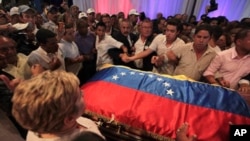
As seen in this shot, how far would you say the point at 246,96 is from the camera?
180cm

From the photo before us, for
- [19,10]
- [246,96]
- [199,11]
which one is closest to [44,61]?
[246,96]

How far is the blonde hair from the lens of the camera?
2.62 feet

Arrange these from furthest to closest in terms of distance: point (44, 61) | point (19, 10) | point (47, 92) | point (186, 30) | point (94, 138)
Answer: point (186, 30)
point (19, 10)
point (44, 61)
point (94, 138)
point (47, 92)

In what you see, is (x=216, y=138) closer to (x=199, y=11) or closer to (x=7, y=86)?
(x=7, y=86)

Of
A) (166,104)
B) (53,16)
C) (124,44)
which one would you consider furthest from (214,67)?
(53,16)

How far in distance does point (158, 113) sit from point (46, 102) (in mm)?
987

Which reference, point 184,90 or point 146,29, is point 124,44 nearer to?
point 146,29

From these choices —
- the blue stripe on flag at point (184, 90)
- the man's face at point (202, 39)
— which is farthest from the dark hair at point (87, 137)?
the man's face at point (202, 39)

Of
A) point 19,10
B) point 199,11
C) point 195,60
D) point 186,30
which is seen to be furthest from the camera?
point 199,11

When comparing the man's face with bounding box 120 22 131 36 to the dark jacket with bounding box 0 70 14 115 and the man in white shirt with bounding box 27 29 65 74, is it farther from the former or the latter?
the dark jacket with bounding box 0 70 14 115

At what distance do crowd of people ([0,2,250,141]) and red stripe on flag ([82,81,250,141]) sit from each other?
0.23 m

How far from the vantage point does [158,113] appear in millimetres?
1647

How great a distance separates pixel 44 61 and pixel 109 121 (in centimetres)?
80

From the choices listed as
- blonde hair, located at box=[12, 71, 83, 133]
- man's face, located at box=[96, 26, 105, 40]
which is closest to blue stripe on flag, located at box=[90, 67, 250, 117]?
blonde hair, located at box=[12, 71, 83, 133]
